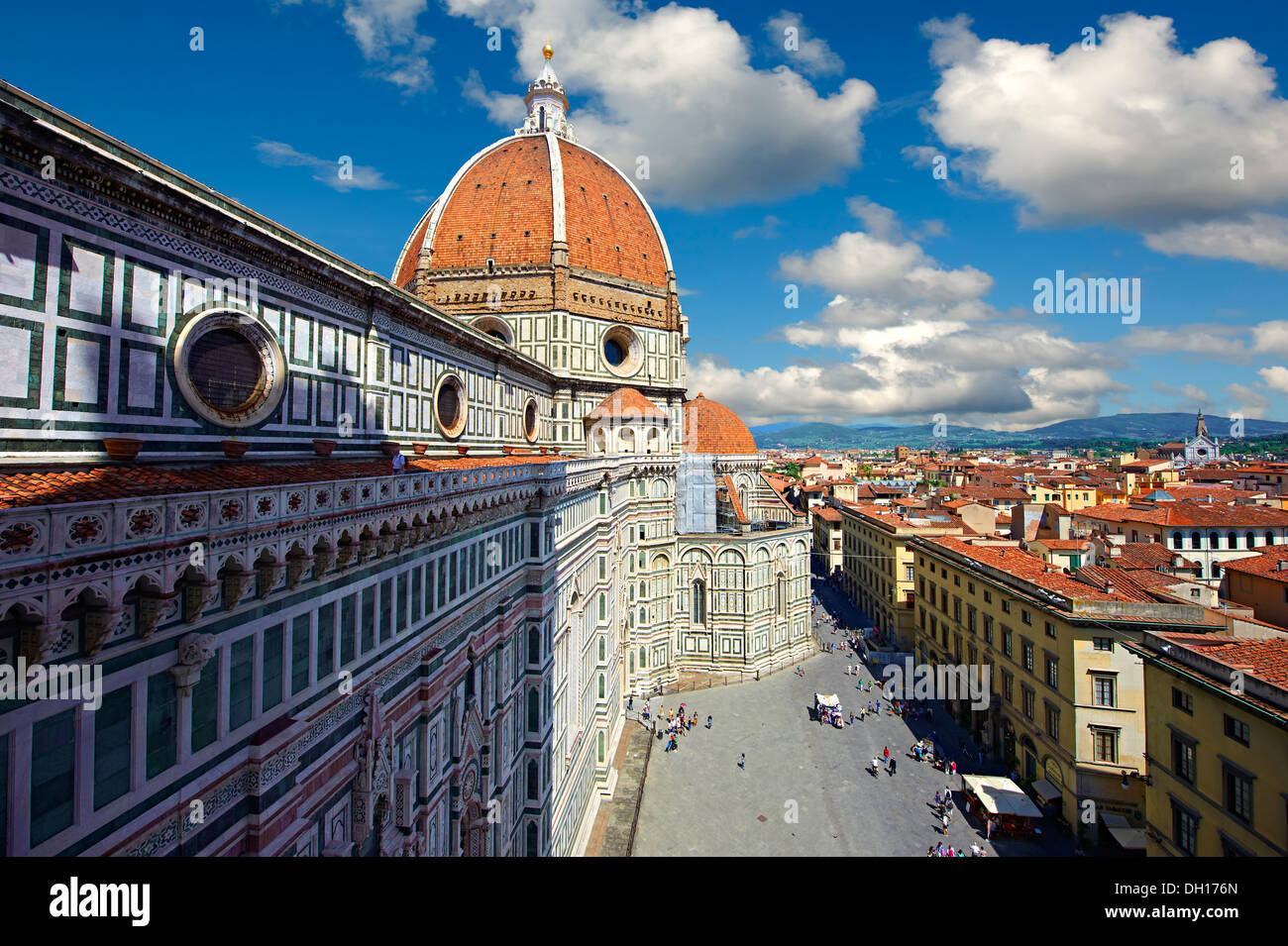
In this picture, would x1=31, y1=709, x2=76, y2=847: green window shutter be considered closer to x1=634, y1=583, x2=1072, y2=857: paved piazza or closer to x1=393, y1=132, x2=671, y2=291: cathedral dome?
x1=634, y1=583, x2=1072, y2=857: paved piazza

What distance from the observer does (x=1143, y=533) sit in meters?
46.9

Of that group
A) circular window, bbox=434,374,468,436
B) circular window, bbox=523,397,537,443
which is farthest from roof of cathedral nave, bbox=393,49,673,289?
circular window, bbox=434,374,468,436

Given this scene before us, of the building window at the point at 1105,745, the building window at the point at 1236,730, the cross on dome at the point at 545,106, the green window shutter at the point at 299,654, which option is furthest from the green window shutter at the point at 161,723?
the cross on dome at the point at 545,106

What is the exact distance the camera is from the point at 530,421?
3566 centimetres

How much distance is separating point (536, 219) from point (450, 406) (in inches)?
1043

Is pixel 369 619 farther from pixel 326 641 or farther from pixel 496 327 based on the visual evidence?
pixel 496 327

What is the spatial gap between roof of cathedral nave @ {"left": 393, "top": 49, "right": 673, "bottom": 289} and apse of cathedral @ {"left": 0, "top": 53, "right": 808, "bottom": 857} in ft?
70.5

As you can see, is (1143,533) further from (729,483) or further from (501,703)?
(501,703)

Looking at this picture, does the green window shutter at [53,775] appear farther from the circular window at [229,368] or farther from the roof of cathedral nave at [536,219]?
the roof of cathedral nave at [536,219]

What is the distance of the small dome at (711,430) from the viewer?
4950 cm

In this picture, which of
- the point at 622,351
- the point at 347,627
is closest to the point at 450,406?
the point at 347,627

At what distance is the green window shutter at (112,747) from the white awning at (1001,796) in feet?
91.9
